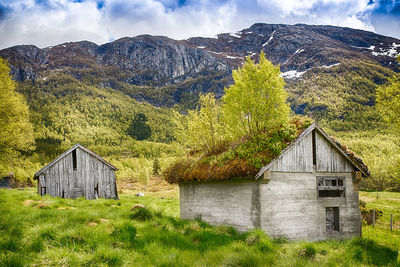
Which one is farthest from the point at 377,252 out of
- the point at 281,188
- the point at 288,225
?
the point at 281,188

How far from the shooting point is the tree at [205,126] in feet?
64.1

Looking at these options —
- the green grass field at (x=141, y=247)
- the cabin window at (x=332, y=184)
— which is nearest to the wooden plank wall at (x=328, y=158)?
the cabin window at (x=332, y=184)

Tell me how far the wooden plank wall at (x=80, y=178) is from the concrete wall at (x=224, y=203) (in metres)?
16.7

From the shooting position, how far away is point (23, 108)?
1061 inches

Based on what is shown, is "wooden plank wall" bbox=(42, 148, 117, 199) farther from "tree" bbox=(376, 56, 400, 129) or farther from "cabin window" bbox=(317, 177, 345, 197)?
"tree" bbox=(376, 56, 400, 129)

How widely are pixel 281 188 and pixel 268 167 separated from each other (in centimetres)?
155

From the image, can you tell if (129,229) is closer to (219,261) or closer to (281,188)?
(219,261)

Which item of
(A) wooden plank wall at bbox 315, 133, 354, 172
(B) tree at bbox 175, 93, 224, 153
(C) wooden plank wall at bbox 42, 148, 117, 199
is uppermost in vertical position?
(B) tree at bbox 175, 93, 224, 153

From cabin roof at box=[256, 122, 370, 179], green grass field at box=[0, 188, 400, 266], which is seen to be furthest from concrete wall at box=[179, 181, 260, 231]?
cabin roof at box=[256, 122, 370, 179]

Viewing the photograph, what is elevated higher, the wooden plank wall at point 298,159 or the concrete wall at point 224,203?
the wooden plank wall at point 298,159

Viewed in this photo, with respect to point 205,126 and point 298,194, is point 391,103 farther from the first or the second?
point 205,126

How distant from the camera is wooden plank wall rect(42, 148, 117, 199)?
31312 mm

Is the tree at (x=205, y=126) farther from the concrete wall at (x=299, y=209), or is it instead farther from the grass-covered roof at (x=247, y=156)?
the concrete wall at (x=299, y=209)

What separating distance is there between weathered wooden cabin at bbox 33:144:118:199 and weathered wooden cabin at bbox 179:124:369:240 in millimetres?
18959
